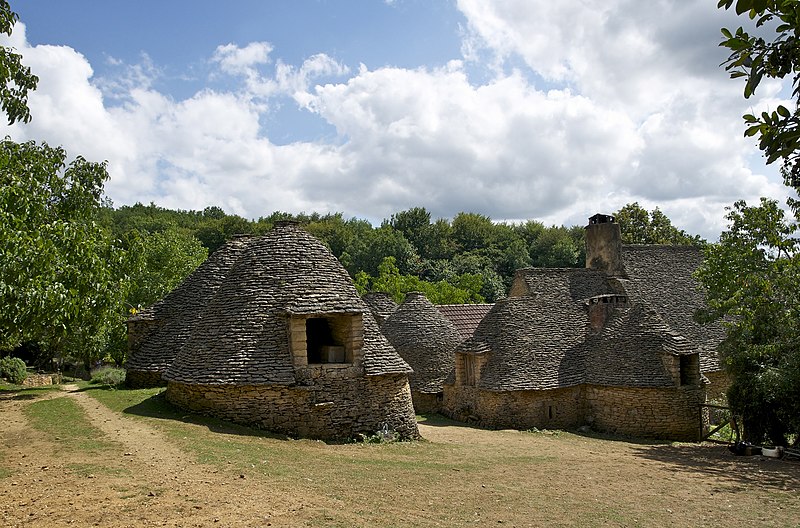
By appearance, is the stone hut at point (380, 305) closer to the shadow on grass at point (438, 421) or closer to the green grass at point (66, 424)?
the shadow on grass at point (438, 421)

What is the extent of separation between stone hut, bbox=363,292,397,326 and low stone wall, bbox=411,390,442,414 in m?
4.54

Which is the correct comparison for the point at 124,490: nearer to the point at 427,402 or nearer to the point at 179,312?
the point at 179,312

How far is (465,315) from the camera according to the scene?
33.6 meters

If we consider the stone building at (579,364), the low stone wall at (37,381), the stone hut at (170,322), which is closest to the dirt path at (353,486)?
the stone hut at (170,322)

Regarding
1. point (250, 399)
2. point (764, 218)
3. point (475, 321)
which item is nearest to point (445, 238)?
point (475, 321)

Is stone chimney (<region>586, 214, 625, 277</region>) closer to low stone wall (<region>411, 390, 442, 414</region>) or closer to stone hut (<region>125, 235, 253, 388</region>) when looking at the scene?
low stone wall (<region>411, 390, 442, 414</region>)

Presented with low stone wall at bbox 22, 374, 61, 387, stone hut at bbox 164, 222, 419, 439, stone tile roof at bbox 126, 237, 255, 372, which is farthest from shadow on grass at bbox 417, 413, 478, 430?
low stone wall at bbox 22, 374, 61, 387

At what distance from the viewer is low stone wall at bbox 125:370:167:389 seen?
19141 mm

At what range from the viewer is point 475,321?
33500 mm

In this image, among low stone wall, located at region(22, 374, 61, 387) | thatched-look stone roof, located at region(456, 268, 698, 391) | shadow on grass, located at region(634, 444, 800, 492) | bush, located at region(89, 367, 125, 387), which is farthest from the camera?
low stone wall, located at region(22, 374, 61, 387)

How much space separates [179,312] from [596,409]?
15519mm

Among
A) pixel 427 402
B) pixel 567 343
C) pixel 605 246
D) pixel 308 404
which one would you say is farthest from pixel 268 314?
pixel 605 246

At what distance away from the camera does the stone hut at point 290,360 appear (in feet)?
48.2

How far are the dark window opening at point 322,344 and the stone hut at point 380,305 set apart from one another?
35.2 feet
